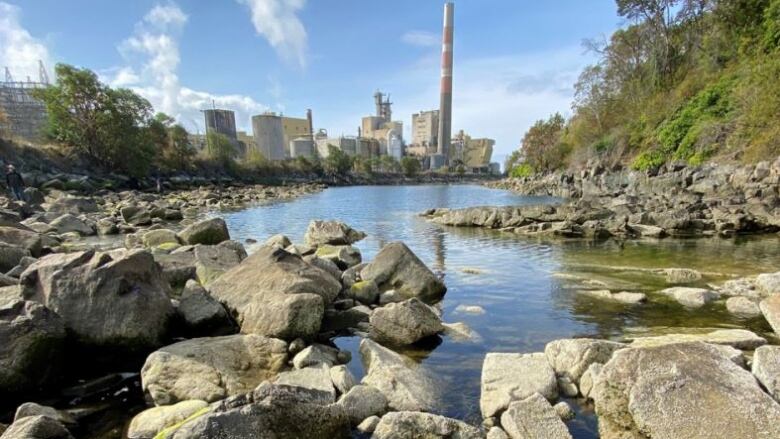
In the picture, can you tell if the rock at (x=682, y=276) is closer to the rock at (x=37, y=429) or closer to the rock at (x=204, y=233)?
the rock at (x=37, y=429)

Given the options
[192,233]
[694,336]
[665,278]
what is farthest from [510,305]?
[192,233]

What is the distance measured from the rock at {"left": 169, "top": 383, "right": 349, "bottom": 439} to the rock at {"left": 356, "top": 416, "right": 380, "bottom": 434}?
0.84 feet

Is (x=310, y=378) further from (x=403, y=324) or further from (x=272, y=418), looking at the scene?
(x=403, y=324)

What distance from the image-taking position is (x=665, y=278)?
11883 millimetres

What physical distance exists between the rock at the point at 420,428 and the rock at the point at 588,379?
177 centimetres

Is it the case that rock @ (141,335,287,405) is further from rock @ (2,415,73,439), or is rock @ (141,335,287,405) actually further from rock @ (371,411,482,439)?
rock @ (371,411,482,439)

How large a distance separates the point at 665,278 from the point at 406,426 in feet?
34.7

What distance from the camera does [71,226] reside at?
2067 cm

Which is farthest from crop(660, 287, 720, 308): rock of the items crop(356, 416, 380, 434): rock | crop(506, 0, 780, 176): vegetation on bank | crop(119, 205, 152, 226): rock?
crop(119, 205, 152, 226): rock

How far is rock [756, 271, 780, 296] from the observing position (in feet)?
31.4

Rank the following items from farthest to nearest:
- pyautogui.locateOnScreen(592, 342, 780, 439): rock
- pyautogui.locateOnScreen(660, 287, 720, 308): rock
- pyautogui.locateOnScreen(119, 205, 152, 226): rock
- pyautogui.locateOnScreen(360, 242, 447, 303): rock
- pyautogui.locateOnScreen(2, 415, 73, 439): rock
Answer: pyautogui.locateOnScreen(119, 205, 152, 226): rock < pyautogui.locateOnScreen(360, 242, 447, 303): rock < pyautogui.locateOnScreen(660, 287, 720, 308): rock < pyautogui.locateOnScreen(2, 415, 73, 439): rock < pyautogui.locateOnScreen(592, 342, 780, 439): rock

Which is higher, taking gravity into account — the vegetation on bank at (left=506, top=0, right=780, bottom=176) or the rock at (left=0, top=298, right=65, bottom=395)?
the vegetation on bank at (left=506, top=0, right=780, bottom=176)

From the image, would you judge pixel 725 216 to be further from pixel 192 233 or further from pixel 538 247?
pixel 192 233

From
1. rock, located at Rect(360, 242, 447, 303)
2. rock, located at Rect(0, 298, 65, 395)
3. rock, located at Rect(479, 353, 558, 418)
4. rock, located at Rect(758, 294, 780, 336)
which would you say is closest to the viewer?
rock, located at Rect(479, 353, 558, 418)
